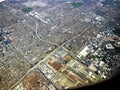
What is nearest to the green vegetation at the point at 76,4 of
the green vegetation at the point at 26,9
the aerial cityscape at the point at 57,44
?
the aerial cityscape at the point at 57,44

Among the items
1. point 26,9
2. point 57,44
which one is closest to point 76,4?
point 26,9

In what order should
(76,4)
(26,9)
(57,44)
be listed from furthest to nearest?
(76,4), (26,9), (57,44)

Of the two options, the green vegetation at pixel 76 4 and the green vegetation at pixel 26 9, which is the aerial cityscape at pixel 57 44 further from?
the green vegetation at pixel 26 9

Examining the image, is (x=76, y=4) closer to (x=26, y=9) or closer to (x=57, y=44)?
(x=26, y=9)

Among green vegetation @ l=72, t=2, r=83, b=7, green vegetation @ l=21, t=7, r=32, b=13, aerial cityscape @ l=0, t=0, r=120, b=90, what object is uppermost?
green vegetation @ l=72, t=2, r=83, b=7

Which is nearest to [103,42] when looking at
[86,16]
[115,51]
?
[115,51]

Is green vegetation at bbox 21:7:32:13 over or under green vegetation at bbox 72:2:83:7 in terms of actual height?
under

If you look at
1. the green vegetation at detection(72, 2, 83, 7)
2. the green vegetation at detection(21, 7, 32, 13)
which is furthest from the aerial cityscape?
the green vegetation at detection(21, 7, 32, 13)

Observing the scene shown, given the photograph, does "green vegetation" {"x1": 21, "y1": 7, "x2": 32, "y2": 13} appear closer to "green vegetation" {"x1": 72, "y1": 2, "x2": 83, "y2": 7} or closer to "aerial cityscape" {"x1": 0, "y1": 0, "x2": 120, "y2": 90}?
"aerial cityscape" {"x1": 0, "y1": 0, "x2": 120, "y2": 90}

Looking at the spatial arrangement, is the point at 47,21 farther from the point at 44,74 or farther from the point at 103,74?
the point at 103,74
